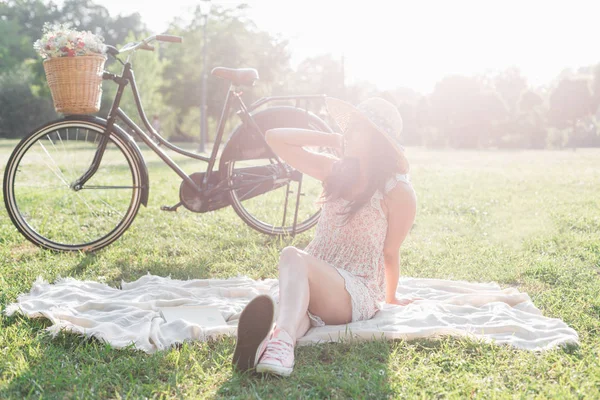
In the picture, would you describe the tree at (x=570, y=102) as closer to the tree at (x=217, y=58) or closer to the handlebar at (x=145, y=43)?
the tree at (x=217, y=58)

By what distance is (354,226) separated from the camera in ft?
10.1

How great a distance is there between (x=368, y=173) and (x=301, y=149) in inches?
22.0

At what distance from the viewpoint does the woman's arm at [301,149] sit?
327 centimetres

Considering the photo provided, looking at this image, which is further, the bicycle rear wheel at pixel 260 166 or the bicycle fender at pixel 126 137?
the bicycle rear wheel at pixel 260 166

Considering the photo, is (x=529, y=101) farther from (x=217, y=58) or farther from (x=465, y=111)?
(x=217, y=58)

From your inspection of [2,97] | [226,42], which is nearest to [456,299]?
[226,42]

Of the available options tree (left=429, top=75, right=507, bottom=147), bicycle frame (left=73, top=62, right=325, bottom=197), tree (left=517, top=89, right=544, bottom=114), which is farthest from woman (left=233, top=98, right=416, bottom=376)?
tree (left=517, top=89, right=544, bottom=114)

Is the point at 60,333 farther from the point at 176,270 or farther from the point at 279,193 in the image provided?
the point at 279,193

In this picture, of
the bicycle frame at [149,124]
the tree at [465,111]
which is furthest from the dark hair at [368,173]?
the tree at [465,111]

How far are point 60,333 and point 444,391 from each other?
74.4 inches

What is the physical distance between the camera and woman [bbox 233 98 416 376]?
2.82 m

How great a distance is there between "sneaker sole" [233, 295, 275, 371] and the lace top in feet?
2.50

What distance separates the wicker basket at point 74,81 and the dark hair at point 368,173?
212cm

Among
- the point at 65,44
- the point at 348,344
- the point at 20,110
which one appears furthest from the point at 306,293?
the point at 20,110
